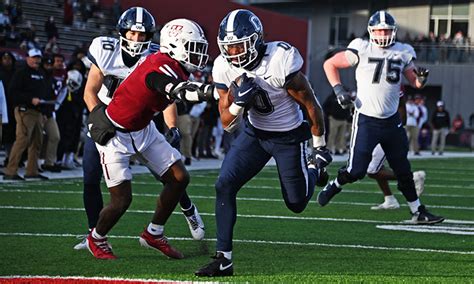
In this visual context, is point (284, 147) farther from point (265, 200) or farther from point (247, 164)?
point (265, 200)

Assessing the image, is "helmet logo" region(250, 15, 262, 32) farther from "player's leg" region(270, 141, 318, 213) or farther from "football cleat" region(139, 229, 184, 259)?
"football cleat" region(139, 229, 184, 259)

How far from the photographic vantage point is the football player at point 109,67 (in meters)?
7.85

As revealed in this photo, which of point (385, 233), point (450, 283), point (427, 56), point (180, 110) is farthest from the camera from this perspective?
point (427, 56)

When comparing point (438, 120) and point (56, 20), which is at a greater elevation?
point (56, 20)

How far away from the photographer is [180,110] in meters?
18.2

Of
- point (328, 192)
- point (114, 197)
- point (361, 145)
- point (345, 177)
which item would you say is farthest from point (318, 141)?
point (328, 192)

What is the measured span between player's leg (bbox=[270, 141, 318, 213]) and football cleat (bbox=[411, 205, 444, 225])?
2930 millimetres

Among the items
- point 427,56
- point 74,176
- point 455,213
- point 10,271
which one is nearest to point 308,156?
point 10,271

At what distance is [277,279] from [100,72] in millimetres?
2561

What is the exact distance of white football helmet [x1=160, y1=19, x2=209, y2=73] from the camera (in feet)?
22.9

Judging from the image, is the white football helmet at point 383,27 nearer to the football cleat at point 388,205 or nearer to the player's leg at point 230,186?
the football cleat at point 388,205

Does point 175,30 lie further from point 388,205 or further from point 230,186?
point 388,205

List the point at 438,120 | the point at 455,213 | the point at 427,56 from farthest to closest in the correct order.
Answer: the point at 427,56 → the point at 438,120 → the point at 455,213

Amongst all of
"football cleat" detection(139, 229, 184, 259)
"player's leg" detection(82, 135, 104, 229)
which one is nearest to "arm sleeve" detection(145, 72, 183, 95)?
"player's leg" detection(82, 135, 104, 229)
